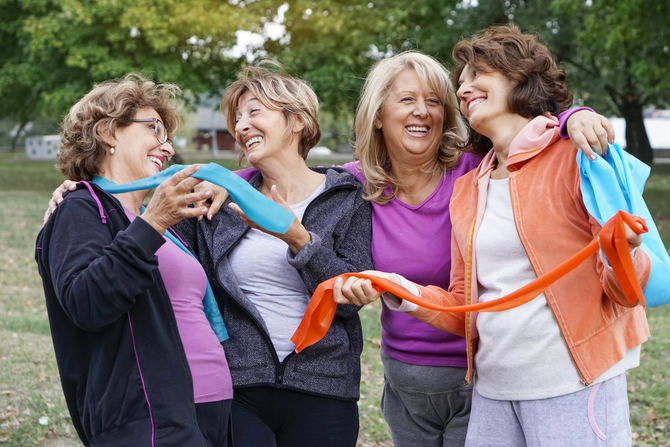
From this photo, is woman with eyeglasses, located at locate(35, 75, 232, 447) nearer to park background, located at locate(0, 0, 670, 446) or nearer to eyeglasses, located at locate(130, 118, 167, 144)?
eyeglasses, located at locate(130, 118, 167, 144)

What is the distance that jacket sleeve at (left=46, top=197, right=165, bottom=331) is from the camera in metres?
2.38

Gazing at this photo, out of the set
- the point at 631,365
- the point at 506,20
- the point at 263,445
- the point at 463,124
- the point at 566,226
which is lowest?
the point at 263,445

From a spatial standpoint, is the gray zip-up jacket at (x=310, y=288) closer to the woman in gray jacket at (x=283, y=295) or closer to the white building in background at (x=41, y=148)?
the woman in gray jacket at (x=283, y=295)

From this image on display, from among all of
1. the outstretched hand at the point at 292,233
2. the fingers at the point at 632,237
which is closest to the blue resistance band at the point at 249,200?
the outstretched hand at the point at 292,233

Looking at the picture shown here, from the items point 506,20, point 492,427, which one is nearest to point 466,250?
point 492,427

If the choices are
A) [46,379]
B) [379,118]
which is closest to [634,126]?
[46,379]

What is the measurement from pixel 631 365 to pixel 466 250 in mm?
704

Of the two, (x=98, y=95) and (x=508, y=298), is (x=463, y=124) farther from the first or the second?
(x=98, y=95)

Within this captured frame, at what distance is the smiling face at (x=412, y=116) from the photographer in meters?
3.27

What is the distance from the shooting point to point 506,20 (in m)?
21.0

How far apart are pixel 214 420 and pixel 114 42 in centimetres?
1940

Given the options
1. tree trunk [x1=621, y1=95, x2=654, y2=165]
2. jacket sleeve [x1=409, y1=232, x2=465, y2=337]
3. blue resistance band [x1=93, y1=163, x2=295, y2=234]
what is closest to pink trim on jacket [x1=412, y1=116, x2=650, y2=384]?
jacket sleeve [x1=409, y1=232, x2=465, y2=337]

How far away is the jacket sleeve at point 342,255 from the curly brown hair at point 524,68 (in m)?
0.82

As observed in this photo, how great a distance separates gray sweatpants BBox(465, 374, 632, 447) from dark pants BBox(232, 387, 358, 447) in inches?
30.1
